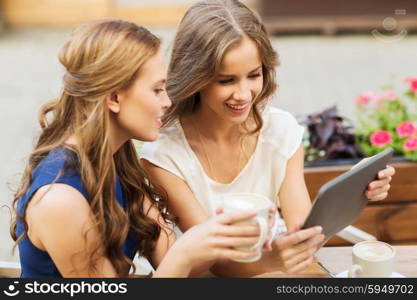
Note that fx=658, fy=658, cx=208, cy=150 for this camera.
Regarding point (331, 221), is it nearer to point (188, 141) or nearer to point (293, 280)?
point (293, 280)

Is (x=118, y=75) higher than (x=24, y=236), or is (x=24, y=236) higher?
(x=118, y=75)

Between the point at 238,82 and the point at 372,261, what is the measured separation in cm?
61

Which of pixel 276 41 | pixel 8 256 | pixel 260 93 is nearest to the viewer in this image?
pixel 260 93

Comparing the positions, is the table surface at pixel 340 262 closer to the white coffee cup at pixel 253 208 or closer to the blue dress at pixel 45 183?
the white coffee cup at pixel 253 208

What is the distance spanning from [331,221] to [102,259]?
533mm

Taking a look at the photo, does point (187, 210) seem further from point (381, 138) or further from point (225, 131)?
point (381, 138)

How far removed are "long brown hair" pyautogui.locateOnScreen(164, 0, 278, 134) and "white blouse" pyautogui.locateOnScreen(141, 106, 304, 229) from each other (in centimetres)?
15

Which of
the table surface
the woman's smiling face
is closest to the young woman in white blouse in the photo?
the woman's smiling face

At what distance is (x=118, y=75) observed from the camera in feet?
4.78

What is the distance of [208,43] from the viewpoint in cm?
178

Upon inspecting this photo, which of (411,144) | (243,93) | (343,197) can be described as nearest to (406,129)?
(411,144)

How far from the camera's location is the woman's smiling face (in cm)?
176

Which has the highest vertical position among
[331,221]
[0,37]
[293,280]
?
[331,221]

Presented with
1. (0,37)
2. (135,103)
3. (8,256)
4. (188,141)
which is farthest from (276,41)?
(135,103)
